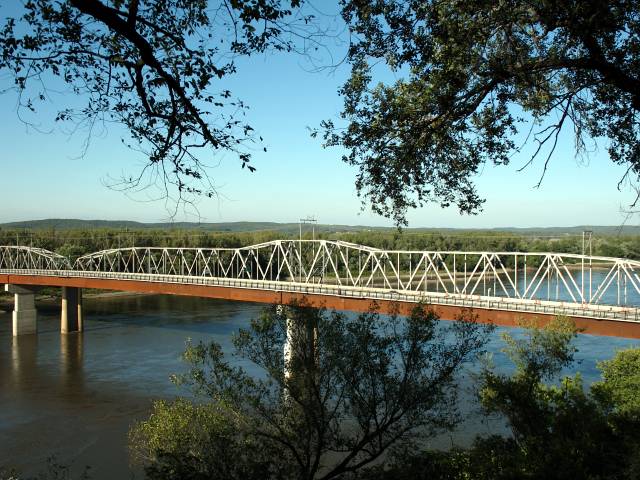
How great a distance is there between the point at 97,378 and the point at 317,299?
14.3m

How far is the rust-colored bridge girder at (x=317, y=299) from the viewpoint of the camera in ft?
93.2

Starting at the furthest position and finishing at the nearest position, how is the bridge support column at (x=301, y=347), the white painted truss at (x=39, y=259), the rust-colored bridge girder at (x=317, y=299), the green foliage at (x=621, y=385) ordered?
the white painted truss at (x=39, y=259) < the rust-colored bridge girder at (x=317, y=299) < the green foliage at (x=621, y=385) < the bridge support column at (x=301, y=347)

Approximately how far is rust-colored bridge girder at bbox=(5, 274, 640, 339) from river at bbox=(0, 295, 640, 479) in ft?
9.50

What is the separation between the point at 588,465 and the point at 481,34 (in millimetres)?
9959

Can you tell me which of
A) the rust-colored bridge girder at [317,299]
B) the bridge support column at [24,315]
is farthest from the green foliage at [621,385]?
the bridge support column at [24,315]

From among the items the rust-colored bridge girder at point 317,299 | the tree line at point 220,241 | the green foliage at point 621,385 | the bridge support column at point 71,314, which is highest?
the tree line at point 220,241

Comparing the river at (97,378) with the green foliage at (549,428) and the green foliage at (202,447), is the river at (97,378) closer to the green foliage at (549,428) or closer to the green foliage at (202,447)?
the green foliage at (549,428)

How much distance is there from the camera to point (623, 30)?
687cm

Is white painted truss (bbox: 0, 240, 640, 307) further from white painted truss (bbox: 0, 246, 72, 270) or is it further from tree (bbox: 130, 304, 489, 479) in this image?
tree (bbox: 130, 304, 489, 479)

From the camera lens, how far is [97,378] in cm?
3594

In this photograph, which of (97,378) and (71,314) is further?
(71,314)

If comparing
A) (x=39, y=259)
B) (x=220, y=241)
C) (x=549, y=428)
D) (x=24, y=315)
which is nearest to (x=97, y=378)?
(x=24, y=315)

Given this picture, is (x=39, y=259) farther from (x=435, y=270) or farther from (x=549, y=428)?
(x=549, y=428)

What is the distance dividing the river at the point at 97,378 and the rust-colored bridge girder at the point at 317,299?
290 centimetres
